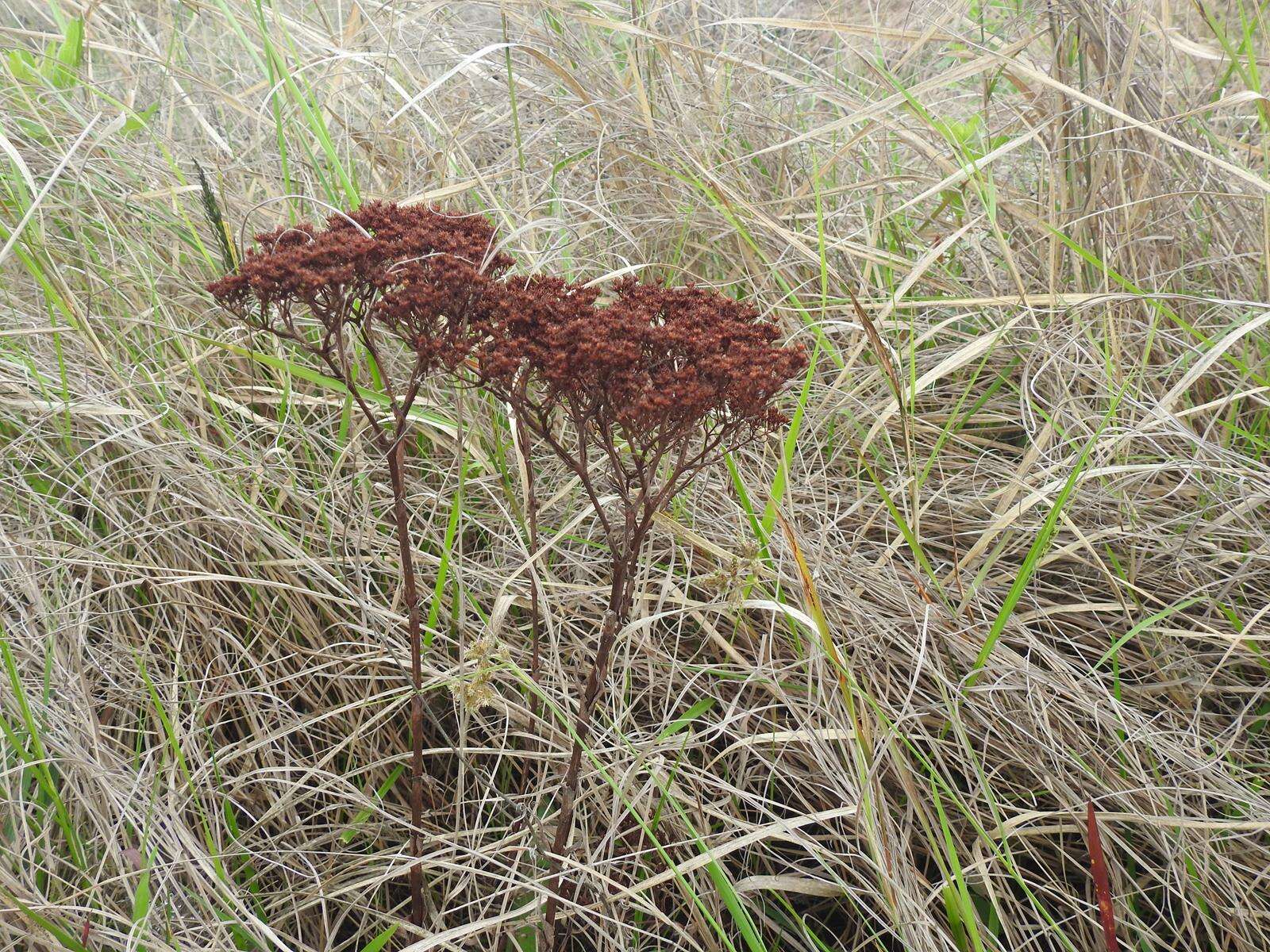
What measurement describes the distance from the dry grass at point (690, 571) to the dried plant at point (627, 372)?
0.71 feet

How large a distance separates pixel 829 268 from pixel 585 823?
1323 millimetres

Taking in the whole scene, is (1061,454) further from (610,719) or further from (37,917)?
(37,917)

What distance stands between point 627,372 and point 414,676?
1.58ft

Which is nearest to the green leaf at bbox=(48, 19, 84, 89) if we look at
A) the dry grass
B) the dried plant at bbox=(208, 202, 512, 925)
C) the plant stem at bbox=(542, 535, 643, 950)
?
the dry grass

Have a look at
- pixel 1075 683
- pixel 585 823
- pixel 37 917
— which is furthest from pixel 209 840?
pixel 1075 683

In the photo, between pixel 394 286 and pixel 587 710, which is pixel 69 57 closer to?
pixel 394 286

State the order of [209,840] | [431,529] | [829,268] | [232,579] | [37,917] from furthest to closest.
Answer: [829,268], [431,529], [232,579], [209,840], [37,917]

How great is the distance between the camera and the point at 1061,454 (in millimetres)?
2031

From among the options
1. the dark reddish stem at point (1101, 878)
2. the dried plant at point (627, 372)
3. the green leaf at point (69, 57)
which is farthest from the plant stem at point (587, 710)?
the green leaf at point (69, 57)

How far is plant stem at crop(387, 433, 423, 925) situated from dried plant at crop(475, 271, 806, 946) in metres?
0.17

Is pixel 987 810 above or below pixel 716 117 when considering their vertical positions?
below

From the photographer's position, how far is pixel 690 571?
6.10 feet

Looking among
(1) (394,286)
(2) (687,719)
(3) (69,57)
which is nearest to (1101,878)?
(2) (687,719)

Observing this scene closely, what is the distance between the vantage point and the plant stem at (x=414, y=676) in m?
1.32
